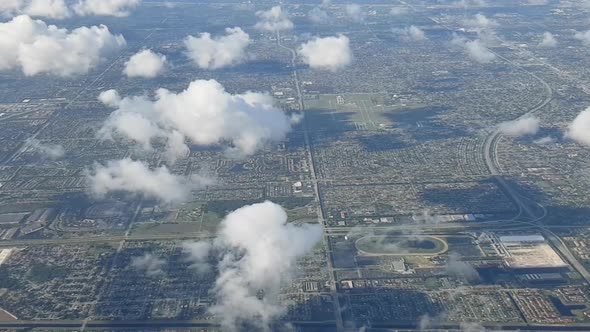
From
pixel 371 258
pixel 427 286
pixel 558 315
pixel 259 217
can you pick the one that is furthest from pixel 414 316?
pixel 259 217

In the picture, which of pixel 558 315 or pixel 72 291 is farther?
pixel 72 291

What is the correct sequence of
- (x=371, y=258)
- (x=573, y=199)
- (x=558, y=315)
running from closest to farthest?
(x=558, y=315) < (x=371, y=258) < (x=573, y=199)

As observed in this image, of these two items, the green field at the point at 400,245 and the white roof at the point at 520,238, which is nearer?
the green field at the point at 400,245

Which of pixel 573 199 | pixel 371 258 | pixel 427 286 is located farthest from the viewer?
pixel 573 199

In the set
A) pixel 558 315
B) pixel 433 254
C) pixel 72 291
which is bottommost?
pixel 558 315

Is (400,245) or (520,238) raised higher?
(400,245)

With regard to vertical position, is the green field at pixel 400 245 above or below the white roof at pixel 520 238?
above

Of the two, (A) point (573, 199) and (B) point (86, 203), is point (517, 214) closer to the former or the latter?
(A) point (573, 199)

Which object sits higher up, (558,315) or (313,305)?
(313,305)

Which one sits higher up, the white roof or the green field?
the green field

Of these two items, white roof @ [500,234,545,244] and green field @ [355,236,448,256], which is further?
white roof @ [500,234,545,244]

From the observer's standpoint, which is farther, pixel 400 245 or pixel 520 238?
pixel 520 238
